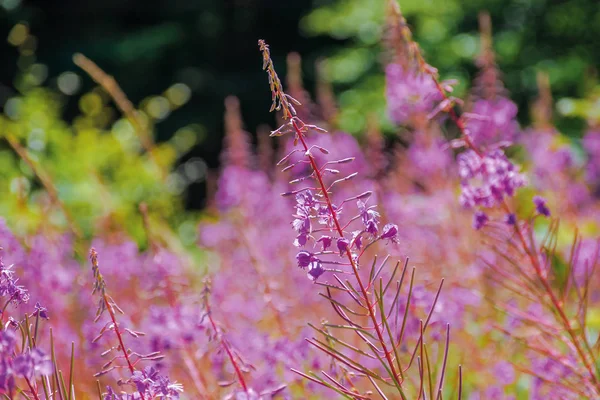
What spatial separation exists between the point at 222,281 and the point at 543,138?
2.22 meters

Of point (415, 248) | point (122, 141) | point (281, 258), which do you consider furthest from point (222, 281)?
point (122, 141)

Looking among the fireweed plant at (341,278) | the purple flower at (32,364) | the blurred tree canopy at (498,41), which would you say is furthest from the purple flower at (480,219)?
the blurred tree canopy at (498,41)

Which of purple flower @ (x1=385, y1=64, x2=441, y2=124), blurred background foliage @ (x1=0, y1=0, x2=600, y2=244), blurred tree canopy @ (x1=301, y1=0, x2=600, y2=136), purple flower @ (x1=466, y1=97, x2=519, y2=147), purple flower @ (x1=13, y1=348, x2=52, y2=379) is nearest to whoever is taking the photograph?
purple flower @ (x1=13, y1=348, x2=52, y2=379)

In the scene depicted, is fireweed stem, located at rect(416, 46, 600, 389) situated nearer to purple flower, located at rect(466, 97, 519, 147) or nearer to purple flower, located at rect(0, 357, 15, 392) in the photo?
purple flower, located at rect(466, 97, 519, 147)

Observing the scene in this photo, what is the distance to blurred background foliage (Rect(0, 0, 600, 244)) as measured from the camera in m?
5.54

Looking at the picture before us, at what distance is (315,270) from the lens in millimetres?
1197

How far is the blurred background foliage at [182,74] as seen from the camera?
5.54 meters

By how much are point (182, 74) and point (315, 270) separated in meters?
12.8

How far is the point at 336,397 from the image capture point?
2459 mm

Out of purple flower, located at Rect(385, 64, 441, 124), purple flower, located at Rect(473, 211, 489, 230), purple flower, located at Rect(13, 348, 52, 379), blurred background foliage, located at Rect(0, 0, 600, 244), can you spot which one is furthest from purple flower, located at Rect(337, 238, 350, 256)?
purple flower, located at Rect(385, 64, 441, 124)

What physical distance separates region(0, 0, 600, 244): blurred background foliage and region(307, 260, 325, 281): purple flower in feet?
4.68

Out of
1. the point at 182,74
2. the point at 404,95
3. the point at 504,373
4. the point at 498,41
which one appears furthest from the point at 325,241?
the point at 182,74

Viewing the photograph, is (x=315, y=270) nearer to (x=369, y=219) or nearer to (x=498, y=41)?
(x=369, y=219)

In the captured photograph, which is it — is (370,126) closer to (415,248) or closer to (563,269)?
(415,248)
